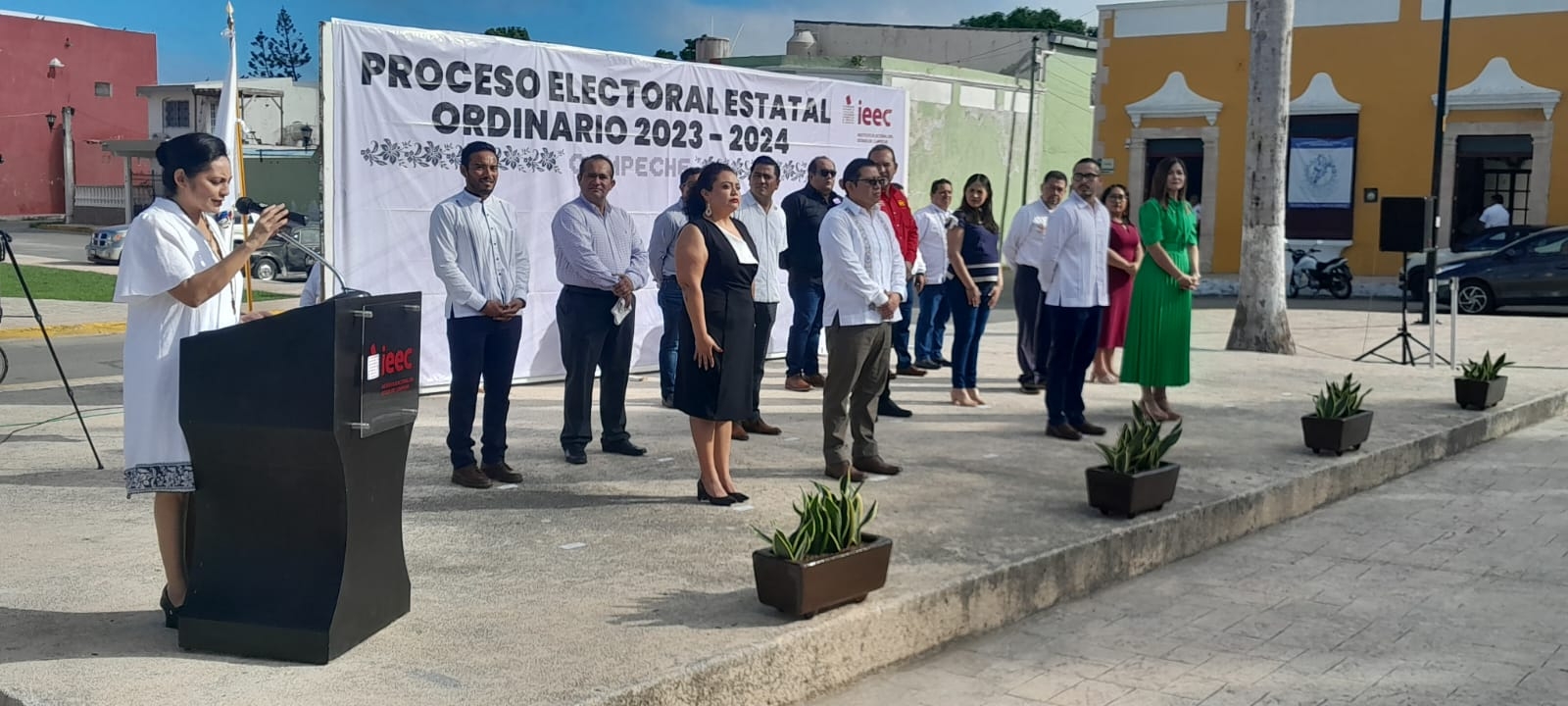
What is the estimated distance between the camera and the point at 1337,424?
898 cm

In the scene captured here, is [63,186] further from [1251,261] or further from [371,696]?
[371,696]

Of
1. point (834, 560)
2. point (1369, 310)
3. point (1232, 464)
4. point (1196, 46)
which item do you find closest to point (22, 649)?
point (834, 560)

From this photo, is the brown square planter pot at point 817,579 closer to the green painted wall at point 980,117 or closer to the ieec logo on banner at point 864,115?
the ieec logo on banner at point 864,115

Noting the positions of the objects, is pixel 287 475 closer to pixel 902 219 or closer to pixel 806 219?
pixel 806 219

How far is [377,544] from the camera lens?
16.0 feet

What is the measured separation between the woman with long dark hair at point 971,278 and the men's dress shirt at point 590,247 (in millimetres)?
3323

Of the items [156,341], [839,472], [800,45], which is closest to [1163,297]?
[839,472]

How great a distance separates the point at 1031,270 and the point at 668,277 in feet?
11.2

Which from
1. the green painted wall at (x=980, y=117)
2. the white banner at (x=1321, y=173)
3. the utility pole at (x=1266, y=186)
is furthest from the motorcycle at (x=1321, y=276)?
the utility pole at (x=1266, y=186)

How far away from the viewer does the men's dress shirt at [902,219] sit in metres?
10.5

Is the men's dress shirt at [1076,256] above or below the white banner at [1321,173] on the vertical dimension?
below

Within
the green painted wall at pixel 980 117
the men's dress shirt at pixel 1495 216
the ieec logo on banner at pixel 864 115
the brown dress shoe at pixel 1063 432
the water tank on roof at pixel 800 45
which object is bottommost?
the brown dress shoe at pixel 1063 432

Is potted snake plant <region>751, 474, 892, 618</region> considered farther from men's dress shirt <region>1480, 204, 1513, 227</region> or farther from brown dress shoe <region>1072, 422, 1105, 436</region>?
men's dress shirt <region>1480, 204, 1513, 227</region>

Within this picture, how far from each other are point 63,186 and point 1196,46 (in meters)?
39.7
